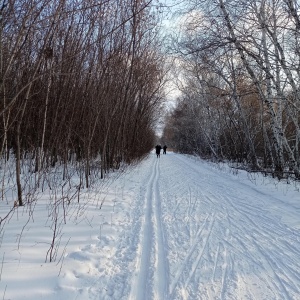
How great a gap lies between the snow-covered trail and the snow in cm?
1

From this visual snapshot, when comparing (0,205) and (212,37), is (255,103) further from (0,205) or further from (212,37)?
(0,205)

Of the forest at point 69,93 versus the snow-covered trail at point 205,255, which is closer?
the snow-covered trail at point 205,255

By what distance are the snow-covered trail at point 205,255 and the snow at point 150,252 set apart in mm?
11

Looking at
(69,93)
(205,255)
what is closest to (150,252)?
(205,255)

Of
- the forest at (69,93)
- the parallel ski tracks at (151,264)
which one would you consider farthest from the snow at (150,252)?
the forest at (69,93)

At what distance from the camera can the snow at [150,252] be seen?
110 inches

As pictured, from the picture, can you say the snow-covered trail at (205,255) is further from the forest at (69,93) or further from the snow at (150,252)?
the forest at (69,93)

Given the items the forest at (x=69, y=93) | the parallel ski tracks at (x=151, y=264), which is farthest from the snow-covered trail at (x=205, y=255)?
the forest at (x=69, y=93)

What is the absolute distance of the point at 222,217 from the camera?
5.79 metres

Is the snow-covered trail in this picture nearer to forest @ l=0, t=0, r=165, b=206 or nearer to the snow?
the snow

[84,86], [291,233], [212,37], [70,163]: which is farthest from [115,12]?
[291,233]

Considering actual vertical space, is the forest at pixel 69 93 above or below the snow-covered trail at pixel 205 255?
above

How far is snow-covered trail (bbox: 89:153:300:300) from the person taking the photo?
112 inches


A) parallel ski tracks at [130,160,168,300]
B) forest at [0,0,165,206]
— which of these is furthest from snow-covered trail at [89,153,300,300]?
forest at [0,0,165,206]
